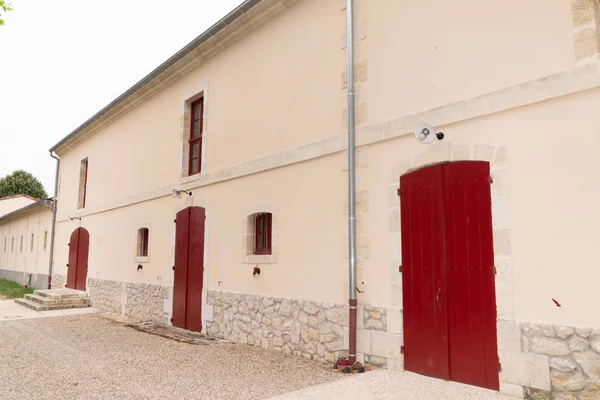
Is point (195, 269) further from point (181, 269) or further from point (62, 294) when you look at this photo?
point (62, 294)

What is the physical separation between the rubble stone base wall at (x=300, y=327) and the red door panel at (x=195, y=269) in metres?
0.47

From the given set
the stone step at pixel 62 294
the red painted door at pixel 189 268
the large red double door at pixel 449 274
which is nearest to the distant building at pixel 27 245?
the stone step at pixel 62 294

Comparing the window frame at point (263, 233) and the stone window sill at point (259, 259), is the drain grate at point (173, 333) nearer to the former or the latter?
the stone window sill at point (259, 259)

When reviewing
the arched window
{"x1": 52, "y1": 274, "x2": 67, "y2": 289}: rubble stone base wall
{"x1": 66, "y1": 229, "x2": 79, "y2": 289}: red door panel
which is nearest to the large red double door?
the arched window

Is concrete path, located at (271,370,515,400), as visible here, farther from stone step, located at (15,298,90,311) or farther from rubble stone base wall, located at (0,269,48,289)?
rubble stone base wall, located at (0,269,48,289)

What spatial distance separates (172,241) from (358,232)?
5.06 meters

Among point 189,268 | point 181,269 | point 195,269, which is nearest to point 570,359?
point 195,269

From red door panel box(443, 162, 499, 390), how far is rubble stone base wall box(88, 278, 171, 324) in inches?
250

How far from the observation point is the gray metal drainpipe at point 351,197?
5.24 metres

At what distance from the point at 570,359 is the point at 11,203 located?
3463cm

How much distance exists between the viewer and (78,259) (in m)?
13.4

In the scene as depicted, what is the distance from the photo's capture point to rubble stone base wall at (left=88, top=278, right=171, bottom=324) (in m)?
9.26

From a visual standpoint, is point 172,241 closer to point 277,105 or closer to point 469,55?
point 277,105

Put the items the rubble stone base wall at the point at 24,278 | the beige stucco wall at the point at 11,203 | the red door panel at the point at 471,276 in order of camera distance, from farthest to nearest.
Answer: the beige stucco wall at the point at 11,203, the rubble stone base wall at the point at 24,278, the red door panel at the point at 471,276
